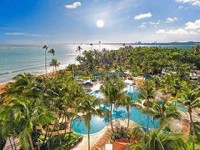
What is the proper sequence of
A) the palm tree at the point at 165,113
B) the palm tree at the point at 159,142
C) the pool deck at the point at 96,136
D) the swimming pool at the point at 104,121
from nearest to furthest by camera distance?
the palm tree at the point at 159,142
the palm tree at the point at 165,113
the pool deck at the point at 96,136
the swimming pool at the point at 104,121

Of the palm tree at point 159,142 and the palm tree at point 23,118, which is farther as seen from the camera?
the palm tree at point 23,118

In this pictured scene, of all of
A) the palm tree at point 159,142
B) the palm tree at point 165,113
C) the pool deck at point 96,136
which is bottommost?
the pool deck at point 96,136

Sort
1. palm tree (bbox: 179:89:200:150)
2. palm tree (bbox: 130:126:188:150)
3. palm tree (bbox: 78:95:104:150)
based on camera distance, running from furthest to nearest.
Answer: palm tree (bbox: 78:95:104:150) < palm tree (bbox: 179:89:200:150) < palm tree (bbox: 130:126:188:150)

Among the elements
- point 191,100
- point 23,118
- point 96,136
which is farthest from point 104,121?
point 23,118

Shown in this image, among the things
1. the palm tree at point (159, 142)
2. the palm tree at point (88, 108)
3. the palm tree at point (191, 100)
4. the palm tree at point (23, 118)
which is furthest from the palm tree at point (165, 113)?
the palm tree at point (23, 118)

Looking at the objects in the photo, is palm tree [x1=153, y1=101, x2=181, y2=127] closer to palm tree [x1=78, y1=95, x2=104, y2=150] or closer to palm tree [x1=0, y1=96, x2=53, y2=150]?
palm tree [x1=78, y1=95, x2=104, y2=150]

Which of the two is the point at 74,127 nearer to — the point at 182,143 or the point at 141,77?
the point at 182,143

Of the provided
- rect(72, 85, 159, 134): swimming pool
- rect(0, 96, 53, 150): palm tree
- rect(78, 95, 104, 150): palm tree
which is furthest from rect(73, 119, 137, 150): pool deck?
rect(0, 96, 53, 150): palm tree

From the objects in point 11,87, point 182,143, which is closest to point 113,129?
point 11,87

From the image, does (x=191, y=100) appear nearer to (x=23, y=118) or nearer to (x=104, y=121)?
(x=23, y=118)

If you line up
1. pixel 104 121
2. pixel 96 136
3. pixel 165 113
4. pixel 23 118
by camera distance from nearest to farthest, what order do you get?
1. pixel 23 118
2. pixel 165 113
3. pixel 96 136
4. pixel 104 121

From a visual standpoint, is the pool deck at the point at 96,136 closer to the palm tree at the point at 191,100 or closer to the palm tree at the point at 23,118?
the palm tree at the point at 23,118

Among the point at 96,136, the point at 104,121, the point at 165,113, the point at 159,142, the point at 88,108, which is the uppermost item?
the point at 159,142
